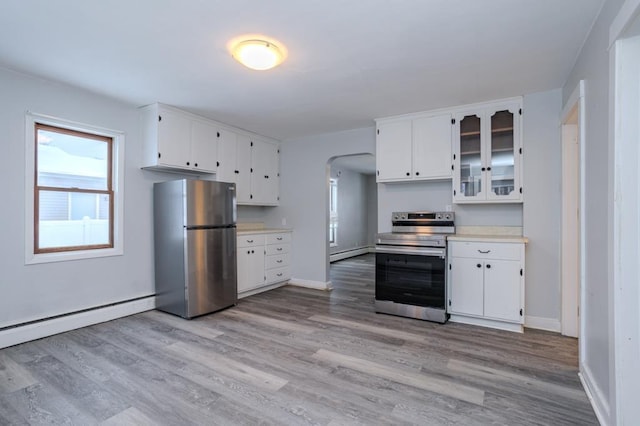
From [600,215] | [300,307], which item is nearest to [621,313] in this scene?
[600,215]

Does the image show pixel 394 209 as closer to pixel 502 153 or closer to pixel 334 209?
pixel 502 153

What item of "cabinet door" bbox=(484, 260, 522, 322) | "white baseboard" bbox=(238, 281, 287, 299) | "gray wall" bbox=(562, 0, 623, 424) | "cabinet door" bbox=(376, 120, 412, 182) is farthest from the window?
"gray wall" bbox=(562, 0, 623, 424)

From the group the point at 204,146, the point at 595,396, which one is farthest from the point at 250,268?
the point at 595,396

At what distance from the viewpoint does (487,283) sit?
10.9 ft

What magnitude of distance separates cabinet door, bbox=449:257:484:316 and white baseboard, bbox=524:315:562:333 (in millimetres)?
511

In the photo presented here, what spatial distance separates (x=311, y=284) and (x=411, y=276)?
1.98 metres

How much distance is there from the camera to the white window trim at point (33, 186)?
116 inches

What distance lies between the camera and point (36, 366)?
2457 millimetres

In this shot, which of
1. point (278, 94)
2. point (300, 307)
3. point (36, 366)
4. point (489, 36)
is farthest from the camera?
point (300, 307)

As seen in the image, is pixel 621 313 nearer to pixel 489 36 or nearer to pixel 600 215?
pixel 600 215

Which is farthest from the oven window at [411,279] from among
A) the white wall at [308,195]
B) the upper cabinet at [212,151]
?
the upper cabinet at [212,151]

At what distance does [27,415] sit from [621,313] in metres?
3.31

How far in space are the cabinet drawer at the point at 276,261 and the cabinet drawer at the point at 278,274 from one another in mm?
64

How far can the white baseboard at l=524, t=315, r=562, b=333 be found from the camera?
323cm
